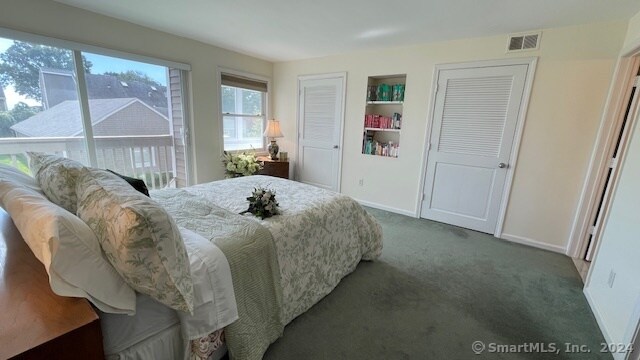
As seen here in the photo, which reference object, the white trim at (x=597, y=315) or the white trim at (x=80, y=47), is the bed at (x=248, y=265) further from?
the white trim at (x=80, y=47)

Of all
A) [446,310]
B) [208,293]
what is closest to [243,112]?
[208,293]

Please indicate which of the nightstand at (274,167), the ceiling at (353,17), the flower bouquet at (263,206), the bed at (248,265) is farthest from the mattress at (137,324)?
the nightstand at (274,167)

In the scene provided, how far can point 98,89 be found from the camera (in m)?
2.82

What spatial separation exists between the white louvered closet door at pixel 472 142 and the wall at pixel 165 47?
3044mm

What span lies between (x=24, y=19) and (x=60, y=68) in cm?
42

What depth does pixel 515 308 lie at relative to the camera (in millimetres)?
1927

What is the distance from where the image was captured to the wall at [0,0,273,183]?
2.31 meters

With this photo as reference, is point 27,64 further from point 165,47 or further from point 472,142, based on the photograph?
point 472,142

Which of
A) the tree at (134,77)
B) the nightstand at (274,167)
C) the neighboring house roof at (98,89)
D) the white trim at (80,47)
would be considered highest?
Answer: the white trim at (80,47)

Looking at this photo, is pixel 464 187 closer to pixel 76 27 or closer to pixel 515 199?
pixel 515 199

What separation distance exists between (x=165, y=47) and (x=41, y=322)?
11.1 feet

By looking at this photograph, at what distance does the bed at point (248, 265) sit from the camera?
1113 millimetres

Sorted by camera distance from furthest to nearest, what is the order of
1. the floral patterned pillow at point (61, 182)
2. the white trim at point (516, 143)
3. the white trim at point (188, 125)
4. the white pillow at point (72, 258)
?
1. the white trim at point (188, 125)
2. the white trim at point (516, 143)
3. the floral patterned pillow at point (61, 182)
4. the white pillow at point (72, 258)

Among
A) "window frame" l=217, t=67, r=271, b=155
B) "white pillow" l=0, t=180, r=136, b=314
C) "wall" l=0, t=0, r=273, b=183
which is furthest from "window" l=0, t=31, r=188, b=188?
"white pillow" l=0, t=180, r=136, b=314
